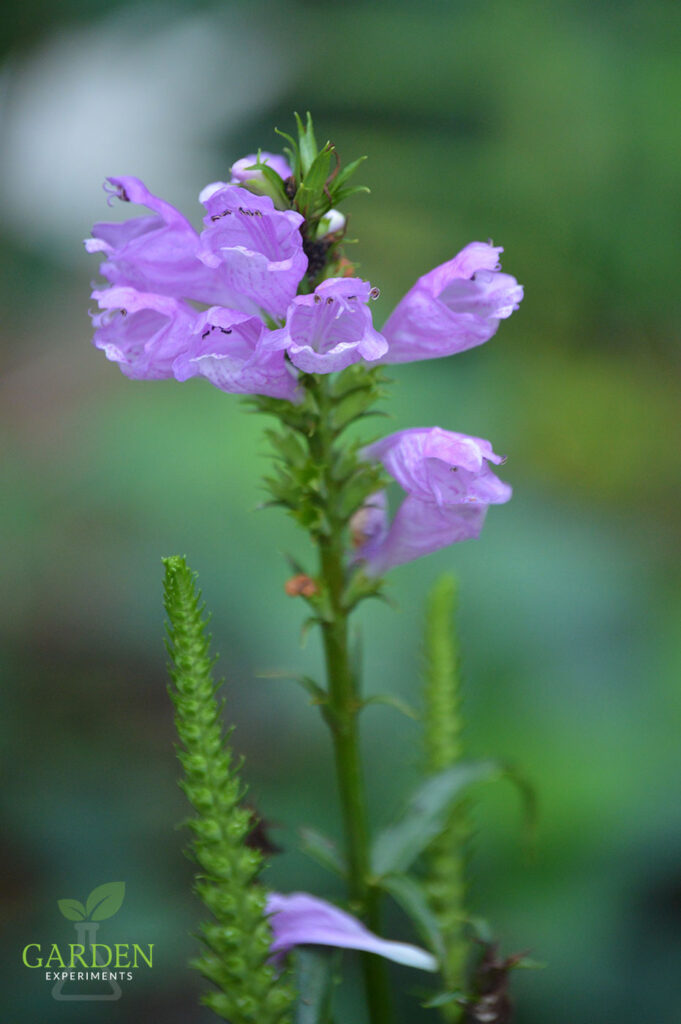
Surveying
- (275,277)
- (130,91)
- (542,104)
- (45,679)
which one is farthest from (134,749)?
(130,91)

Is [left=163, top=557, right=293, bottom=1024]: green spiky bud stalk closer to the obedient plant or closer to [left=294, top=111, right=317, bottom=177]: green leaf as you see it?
the obedient plant

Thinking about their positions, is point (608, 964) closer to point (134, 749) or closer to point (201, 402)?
point (134, 749)

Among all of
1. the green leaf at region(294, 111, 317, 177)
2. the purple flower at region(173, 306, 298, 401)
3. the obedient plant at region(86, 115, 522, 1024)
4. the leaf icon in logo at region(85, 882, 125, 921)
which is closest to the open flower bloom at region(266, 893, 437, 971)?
the obedient plant at region(86, 115, 522, 1024)

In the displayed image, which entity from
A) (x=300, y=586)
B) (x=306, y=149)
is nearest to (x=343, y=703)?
(x=300, y=586)

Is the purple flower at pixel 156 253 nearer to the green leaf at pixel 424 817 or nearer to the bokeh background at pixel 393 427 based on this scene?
the bokeh background at pixel 393 427

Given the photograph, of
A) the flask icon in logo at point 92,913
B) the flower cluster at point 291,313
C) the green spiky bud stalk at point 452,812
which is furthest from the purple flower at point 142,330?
the flask icon in logo at point 92,913

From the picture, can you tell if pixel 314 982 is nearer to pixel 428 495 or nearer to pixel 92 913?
pixel 92 913
